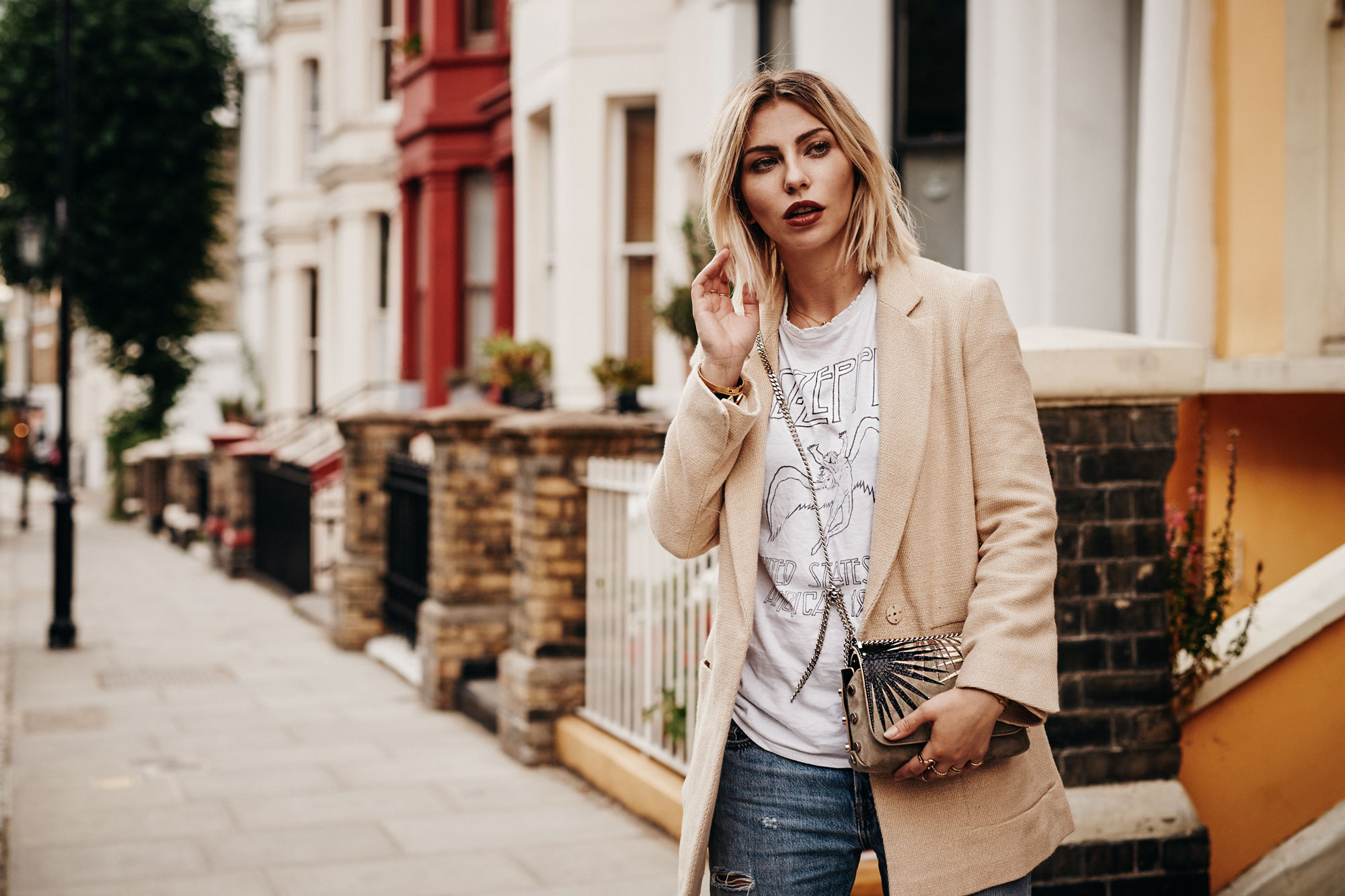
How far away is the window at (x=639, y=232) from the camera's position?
40.5 feet

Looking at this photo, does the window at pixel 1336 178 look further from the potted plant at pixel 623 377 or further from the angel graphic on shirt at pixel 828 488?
the potted plant at pixel 623 377

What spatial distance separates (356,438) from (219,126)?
18345mm

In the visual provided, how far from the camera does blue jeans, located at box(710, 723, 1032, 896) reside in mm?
2264

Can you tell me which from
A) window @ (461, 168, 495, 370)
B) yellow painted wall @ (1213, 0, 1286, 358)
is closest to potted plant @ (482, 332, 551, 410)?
window @ (461, 168, 495, 370)

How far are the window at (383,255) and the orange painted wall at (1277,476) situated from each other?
13.6 m

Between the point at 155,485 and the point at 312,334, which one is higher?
the point at 312,334

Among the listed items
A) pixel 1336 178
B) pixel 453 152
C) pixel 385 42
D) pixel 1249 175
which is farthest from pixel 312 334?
pixel 1336 178

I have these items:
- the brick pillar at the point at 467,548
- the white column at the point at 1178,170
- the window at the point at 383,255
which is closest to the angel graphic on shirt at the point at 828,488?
the white column at the point at 1178,170

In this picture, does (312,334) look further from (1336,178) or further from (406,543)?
(1336,178)

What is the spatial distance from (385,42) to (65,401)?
353 inches

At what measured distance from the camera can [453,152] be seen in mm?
15531

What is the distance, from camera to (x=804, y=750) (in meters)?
2.26

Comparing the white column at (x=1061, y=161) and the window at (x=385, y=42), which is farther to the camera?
the window at (x=385, y=42)

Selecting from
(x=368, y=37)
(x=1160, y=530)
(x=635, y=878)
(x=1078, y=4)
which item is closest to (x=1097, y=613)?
(x=1160, y=530)
